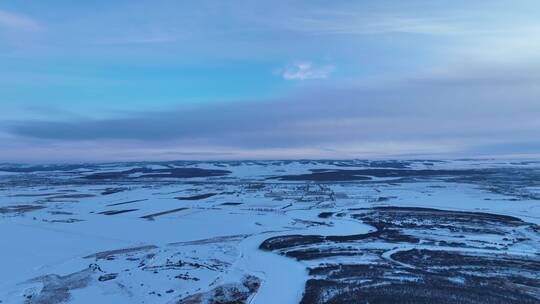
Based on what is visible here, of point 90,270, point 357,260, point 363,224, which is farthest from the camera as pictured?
point 363,224

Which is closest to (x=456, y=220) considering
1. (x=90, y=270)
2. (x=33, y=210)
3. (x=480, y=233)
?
(x=480, y=233)

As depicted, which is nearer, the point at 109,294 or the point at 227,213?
the point at 109,294

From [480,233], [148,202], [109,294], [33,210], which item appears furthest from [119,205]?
[480,233]

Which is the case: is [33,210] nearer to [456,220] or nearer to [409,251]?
[409,251]

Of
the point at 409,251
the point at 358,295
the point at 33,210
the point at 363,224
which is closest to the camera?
the point at 358,295

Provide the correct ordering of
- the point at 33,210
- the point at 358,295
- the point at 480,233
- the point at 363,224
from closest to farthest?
the point at 358,295 < the point at 480,233 < the point at 363,224 < the point at 33,210

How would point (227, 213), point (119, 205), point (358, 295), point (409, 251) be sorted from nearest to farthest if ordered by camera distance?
point (358, 295)
point (409, 251)
point (227, 213)
point (119, 205)

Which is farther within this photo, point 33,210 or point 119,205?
point 119,205

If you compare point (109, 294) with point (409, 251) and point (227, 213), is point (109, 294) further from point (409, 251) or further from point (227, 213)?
point (227, 213)
